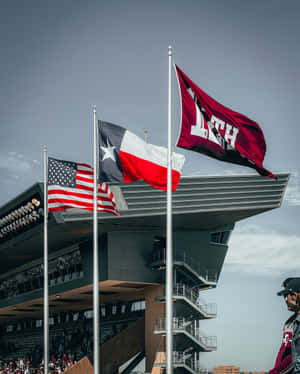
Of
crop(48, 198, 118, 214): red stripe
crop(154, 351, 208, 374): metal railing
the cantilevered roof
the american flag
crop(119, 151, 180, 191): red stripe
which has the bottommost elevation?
crop(154, 351, 208, 374): metal railing

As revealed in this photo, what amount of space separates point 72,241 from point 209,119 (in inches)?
1468

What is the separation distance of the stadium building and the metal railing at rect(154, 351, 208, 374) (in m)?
0.08

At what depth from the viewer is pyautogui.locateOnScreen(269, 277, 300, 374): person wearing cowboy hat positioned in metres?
7.85

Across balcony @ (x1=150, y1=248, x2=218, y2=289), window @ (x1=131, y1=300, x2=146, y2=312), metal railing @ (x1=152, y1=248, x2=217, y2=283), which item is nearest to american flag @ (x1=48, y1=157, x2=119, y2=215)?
balcony @ (x1=150, y1=248, x2=218, y2=289)

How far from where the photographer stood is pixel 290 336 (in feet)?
26.6

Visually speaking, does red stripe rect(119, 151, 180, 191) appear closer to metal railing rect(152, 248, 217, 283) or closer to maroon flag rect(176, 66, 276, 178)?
maroon flag rect(176, 66, 276, 178)

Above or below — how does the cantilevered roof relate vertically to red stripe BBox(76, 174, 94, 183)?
above

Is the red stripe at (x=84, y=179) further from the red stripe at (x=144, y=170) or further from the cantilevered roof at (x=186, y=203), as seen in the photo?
the cantilevered roof at (x=186, y=203)

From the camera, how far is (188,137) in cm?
1817

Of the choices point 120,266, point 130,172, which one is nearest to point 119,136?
point 130,172

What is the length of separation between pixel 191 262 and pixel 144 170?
3092 centimetres

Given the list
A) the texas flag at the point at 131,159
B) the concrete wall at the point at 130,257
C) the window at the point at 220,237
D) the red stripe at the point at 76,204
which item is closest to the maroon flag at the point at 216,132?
the texas flag at the point at 131,159

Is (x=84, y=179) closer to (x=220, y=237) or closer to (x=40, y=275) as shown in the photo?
(x=220, y=237)

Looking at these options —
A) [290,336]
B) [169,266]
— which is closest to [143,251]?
[169,266]
